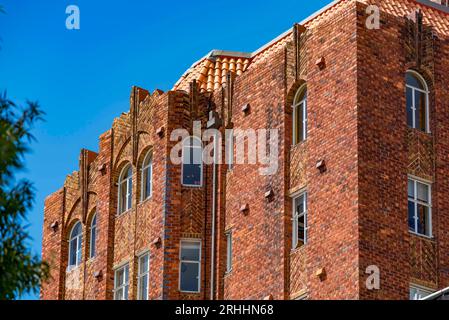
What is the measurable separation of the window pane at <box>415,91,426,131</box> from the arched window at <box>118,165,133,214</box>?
12351 mm

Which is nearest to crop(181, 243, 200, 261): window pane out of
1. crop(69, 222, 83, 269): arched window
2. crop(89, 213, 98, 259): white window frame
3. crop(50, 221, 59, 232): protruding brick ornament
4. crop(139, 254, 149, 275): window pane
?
crop(139, 254, 149, 275): window pane

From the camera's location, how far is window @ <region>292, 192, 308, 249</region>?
60406 mm

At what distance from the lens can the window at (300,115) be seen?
62031mm

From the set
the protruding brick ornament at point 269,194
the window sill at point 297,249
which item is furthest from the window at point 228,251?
the window sill at point 297,249

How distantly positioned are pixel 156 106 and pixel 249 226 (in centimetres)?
690

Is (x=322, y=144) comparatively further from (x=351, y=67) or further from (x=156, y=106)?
(x=156, y=106)

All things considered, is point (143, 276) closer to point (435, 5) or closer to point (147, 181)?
point (147, 181)

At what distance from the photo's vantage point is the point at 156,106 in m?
67.2

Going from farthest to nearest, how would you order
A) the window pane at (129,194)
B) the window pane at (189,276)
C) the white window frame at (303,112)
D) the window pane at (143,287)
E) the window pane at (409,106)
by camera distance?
the window pane at (129,194) → the window pane at (143,287) → the window pane at (189,276) → the white window frame at (303,112) → the window pane at (409,106)

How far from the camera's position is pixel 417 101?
2410 inches

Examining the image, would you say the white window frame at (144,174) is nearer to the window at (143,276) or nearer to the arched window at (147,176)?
the arched window at (147,176)

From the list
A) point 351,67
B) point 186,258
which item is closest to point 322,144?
point 351,67

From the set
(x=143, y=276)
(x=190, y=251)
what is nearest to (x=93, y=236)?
(x=143, y=276)

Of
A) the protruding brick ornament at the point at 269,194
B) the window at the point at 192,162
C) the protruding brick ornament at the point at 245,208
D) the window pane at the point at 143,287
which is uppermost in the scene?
the window at the point at 192,162
